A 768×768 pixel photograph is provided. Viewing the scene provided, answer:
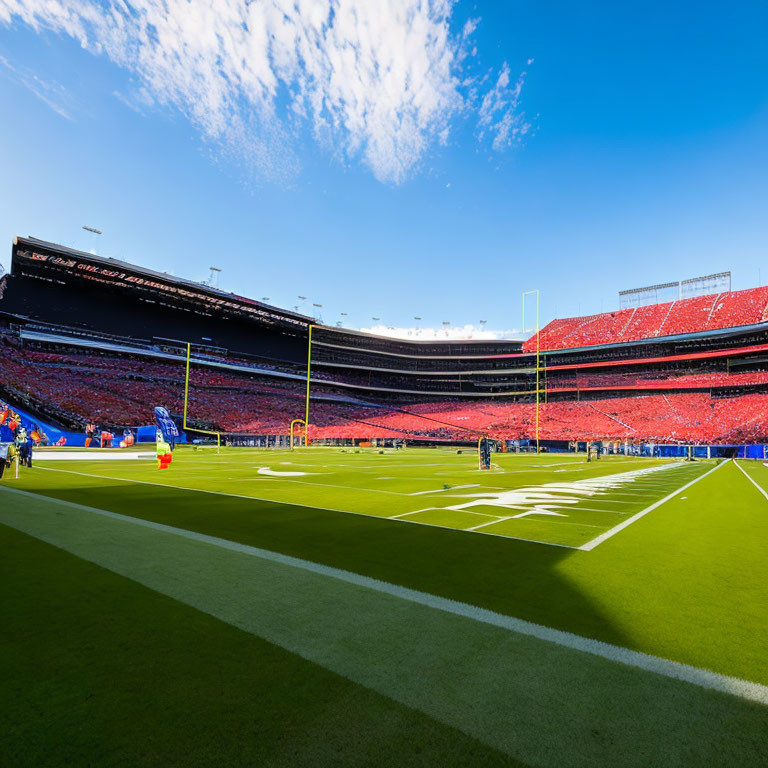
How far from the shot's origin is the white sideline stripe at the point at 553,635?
2330 mm

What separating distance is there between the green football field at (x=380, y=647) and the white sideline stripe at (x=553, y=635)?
17 mm

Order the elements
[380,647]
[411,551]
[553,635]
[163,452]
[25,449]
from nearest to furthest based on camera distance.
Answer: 1. [380,647]
2. [553,635]
3. [411,551]
4. [25,449]
5. [163,452]

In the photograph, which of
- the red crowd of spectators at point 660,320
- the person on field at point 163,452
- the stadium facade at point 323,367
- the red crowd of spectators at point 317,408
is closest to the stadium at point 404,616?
the person on field at point 163,452

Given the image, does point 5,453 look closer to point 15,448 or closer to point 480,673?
point 15,448

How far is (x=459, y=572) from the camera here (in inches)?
167

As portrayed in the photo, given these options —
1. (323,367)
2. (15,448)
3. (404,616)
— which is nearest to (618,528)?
(404,616)

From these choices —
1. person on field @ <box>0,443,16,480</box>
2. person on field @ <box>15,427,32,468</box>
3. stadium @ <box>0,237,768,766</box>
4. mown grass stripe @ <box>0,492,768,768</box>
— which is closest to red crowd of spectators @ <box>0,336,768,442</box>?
person on field @ <box>15,427,32,468</box>

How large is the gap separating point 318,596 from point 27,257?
54831mm

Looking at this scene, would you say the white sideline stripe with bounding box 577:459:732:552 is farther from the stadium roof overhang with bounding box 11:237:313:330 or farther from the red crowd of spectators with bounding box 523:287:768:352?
the red crowd of spectators with bounding box 523:287:768:352

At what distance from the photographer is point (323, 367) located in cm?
7450

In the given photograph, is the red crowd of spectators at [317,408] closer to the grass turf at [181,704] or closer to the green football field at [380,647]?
the green football field at [380,647]

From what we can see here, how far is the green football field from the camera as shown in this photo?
72.5 inches

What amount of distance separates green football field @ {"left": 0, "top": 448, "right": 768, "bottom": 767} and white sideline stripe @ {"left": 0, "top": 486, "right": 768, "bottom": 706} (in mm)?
17

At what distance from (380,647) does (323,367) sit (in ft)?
238
